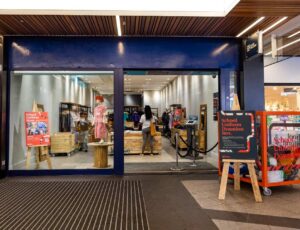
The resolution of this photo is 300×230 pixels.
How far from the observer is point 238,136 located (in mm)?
4809

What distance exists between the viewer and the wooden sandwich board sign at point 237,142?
15.4 ft

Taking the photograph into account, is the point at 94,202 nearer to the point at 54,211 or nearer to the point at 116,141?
the point at 54,211

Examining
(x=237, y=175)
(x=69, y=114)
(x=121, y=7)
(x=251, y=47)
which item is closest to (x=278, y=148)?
(x=237, y=175)

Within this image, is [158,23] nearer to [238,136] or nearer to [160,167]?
[238,136]

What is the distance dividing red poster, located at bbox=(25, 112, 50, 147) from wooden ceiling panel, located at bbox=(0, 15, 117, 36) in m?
1.86

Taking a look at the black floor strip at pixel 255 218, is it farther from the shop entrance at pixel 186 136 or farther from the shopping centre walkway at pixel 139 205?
the shop entrance at pixel 186 136

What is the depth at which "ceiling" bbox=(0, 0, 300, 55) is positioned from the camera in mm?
5015

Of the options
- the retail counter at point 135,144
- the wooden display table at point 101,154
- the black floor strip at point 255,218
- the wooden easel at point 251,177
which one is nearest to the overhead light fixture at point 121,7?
the wooden easel at point 251,177

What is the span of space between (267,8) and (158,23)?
201 centimetres

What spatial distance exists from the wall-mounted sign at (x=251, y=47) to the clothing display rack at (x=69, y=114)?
484 centimetres

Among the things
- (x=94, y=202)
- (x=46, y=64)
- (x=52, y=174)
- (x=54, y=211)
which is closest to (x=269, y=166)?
(x=94, y=202)

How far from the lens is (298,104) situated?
29.8 ft

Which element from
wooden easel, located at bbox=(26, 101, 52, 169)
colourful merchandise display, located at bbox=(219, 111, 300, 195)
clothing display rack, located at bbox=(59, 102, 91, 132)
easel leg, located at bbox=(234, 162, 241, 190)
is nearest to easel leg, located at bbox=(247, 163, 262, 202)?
colourful merchandise display, located at bbox=(219, 111, 300, 195)

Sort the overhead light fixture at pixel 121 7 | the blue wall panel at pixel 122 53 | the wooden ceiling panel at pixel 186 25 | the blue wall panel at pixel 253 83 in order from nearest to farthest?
1. the overhead light fixture at pixel 121 7
2. the wooden ceiling panel at pixel 186 25
3. the blue wall panel at pixel 122 53
4. the blue wall panel at pixel 253 83
